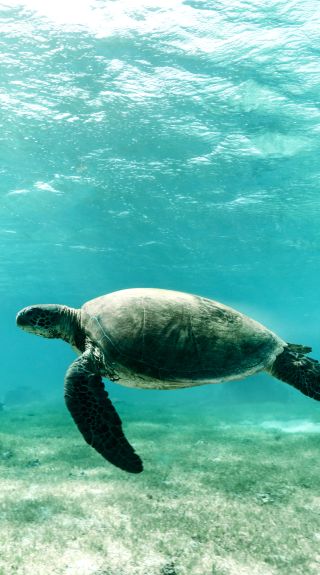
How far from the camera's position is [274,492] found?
728cm

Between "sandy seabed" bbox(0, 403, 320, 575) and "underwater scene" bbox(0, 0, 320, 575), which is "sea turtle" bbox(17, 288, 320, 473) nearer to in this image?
"underwater scene" bbox(0, 0, 320, 575)

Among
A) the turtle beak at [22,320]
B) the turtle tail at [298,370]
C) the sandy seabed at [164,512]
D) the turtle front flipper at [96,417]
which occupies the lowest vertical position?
the sandy seabed at [164,512]

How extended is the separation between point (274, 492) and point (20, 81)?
50.3 ft

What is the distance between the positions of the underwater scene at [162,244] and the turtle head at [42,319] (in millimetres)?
27

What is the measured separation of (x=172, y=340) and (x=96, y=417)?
1246 millimetres

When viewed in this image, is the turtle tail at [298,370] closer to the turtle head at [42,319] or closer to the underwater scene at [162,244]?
the underwater scene at [162,244]

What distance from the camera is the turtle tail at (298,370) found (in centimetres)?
497

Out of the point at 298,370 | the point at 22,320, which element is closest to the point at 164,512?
the point at 298,370

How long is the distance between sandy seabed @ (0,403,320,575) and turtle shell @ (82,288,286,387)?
2236mm

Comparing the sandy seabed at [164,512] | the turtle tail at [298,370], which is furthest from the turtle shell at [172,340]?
the sandy seabed at [164,512]

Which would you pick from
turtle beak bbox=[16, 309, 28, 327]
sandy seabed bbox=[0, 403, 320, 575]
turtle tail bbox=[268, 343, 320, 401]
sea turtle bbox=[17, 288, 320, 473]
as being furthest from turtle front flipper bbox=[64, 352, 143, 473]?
turtle tail bbox=[268, 343, 320, 401]

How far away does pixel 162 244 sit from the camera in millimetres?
31188

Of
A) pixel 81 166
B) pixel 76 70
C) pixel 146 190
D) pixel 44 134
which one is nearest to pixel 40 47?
→ pixel 76 70

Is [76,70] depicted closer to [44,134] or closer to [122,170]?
[44,134]
